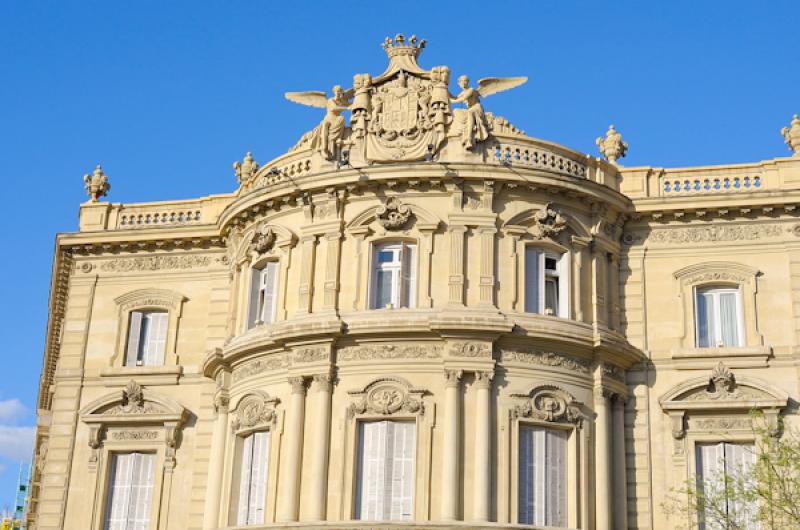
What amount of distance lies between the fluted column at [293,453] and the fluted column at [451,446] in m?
3.32

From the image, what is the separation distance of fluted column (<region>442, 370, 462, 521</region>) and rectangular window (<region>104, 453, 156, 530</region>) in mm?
8391

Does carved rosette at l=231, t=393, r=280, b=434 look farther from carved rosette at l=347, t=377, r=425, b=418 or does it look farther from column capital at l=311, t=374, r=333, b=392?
carved rosette at l=347, t=377, r=425, b=418

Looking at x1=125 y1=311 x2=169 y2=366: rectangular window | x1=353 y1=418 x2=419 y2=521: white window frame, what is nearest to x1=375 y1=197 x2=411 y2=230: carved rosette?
x1=353 y1=418 x2=419 y2=521: white window frame

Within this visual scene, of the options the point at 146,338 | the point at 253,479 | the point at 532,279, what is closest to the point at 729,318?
the point at 532,279

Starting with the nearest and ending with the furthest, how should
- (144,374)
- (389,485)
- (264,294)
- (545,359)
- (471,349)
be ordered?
(389,485) → (471,349) → (545,359) → (264,294) → (144,374)

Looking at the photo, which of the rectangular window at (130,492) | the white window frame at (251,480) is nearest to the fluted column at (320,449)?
the white window frame at (251,480)

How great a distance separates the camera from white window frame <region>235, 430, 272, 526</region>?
29016 mm

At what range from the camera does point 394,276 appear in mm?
29688

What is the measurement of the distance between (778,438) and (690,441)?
1.97 m

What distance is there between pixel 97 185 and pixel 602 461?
16.3m

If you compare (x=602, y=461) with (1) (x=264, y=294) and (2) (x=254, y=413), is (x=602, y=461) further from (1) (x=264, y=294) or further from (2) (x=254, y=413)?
(1) (x=264, y=294)

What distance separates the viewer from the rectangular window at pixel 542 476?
27.6 metres

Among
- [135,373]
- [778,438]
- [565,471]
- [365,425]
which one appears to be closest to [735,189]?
[778,438]

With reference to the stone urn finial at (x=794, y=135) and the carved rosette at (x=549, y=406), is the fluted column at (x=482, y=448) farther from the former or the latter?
the stone urn finial at (x=794, y=135)
